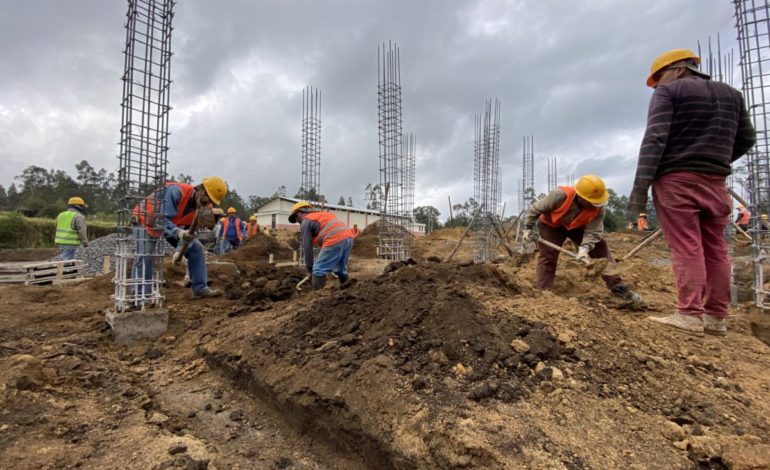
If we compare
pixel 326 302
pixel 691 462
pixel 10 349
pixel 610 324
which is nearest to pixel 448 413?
pixel 691 462

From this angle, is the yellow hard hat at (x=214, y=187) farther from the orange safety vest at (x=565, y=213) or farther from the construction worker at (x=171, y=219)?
the orange safety vest at (x=565, y=213)

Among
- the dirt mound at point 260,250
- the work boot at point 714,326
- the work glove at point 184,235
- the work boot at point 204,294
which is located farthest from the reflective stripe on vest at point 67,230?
the work boot at point 714,326

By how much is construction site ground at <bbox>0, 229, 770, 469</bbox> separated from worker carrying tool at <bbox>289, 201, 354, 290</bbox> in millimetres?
1866

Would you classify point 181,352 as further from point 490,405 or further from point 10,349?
point 490,405

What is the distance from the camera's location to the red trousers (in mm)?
2791

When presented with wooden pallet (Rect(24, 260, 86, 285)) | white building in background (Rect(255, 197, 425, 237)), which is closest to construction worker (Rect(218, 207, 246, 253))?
wooden pallet (Rect(24, 260, 86, 285))

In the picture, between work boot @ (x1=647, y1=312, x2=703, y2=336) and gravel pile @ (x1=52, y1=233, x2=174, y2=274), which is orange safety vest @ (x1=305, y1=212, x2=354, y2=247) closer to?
work boot @ (x1=647, y1=312, x2=703, y2=336)

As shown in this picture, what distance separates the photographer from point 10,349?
10.6 feet

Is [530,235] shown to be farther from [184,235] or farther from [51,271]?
[51,271]

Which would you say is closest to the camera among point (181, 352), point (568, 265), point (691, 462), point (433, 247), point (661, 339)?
point (691, 462)

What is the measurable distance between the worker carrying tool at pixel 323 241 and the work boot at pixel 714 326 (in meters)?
3.96

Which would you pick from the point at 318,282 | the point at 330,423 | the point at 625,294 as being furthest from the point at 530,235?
the point at 330,423

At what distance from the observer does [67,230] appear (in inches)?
303

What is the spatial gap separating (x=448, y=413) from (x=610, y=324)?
Answer: 153 cm
